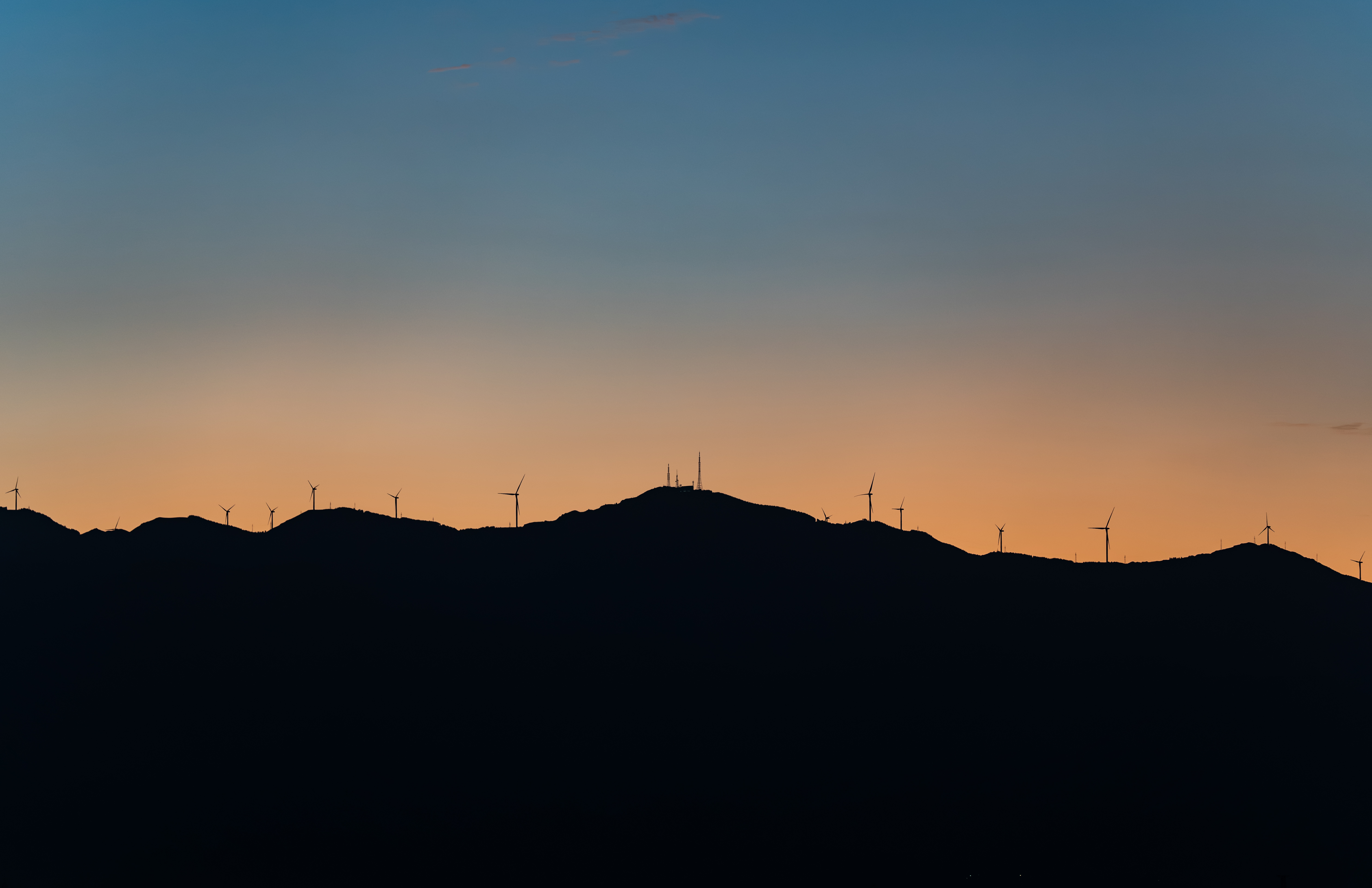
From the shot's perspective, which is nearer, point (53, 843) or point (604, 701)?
point (53, 843)

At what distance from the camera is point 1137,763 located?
167 metres

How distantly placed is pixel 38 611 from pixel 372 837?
201 ft

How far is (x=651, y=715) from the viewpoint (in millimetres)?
169625

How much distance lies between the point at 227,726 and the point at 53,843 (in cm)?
2259

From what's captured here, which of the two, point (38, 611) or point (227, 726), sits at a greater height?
point (38, 611)

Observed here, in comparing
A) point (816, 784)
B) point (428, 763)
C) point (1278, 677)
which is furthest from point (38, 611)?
point (1278, 677)

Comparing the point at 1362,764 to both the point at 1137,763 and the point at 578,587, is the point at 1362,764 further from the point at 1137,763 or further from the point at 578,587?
the point at 578,587

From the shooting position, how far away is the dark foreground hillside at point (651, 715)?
150 meters

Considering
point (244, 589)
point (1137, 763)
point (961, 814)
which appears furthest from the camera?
point (244, 589)

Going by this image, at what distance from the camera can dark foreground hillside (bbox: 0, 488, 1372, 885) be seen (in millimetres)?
150375

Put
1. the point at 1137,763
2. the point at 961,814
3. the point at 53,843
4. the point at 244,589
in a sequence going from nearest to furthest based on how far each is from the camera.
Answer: the point at 53,843
the point at 961,814
the point at 1137,763
the point at 244,589

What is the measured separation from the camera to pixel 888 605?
188 metres

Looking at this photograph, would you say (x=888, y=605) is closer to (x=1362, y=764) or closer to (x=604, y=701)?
(x=604, y=701)

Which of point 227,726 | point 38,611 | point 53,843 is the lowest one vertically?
point 53,843
